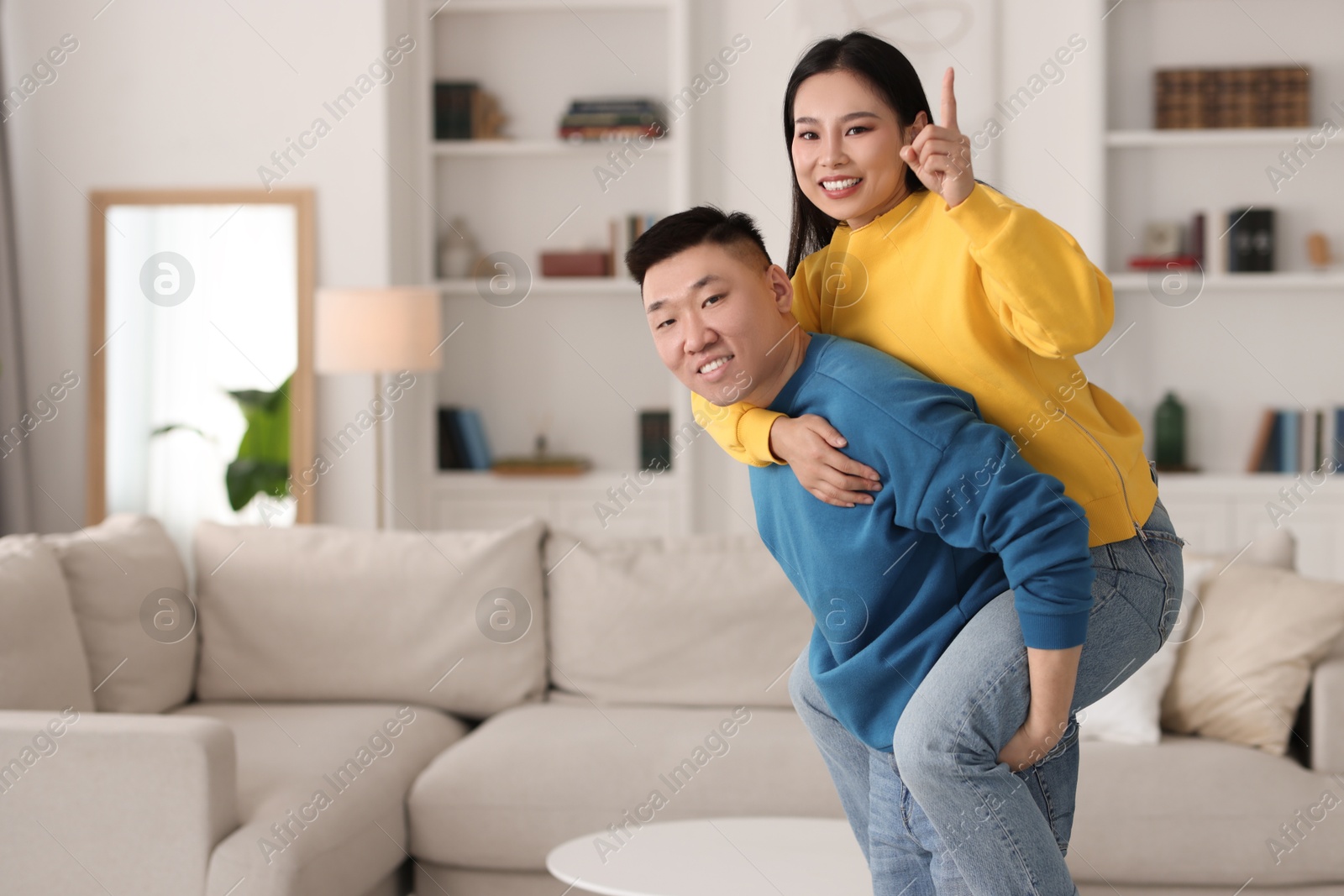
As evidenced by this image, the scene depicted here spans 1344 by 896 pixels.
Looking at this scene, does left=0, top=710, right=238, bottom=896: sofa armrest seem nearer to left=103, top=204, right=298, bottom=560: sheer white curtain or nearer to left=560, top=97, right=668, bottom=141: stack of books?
left=103, top=204, right=298, bottom=560: sheer white curtain

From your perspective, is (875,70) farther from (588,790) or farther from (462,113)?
(462,113)

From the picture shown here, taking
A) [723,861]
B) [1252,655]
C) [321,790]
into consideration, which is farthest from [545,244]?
[723,861]

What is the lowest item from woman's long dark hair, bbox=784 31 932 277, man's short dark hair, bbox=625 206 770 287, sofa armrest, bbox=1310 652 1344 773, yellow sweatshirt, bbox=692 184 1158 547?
sofa armrest, bbox=1310 652 1344 773

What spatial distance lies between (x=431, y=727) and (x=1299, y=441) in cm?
346

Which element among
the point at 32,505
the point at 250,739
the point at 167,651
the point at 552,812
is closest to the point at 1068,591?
the point at 552,812

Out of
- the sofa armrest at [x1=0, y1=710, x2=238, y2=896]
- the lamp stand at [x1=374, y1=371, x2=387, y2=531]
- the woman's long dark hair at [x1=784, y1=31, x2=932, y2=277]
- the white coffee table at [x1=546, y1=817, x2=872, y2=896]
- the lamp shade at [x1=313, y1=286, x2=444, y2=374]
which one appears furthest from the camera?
the lamp stand at [x1=374, y1=371, x2=387, y2=531]

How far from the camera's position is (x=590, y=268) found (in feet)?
15.7

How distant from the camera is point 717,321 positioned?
1193 mm

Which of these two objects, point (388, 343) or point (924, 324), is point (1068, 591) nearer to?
point (924, 324)

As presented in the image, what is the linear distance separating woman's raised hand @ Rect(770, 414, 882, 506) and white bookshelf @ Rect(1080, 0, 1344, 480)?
369cm

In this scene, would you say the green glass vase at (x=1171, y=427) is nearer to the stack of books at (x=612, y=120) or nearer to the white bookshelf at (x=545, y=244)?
the white bookshelf at (x=545, y=244)

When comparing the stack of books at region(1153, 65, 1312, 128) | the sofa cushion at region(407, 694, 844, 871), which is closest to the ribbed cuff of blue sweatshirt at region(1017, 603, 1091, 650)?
the sofa cushion at region(407, 694, 844, 871)

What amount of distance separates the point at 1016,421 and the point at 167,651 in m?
2.23

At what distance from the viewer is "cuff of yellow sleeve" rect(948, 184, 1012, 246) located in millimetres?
1085
